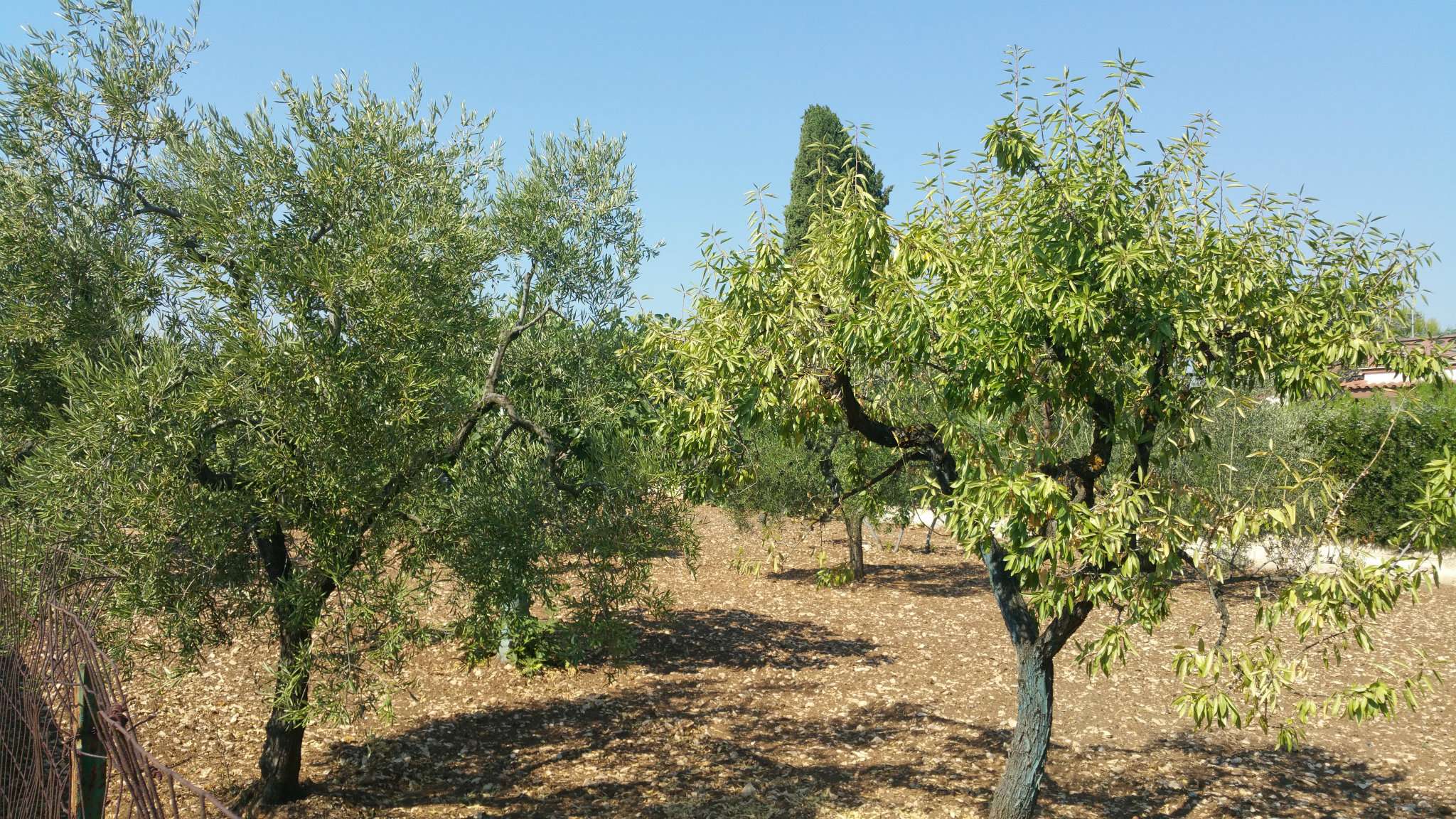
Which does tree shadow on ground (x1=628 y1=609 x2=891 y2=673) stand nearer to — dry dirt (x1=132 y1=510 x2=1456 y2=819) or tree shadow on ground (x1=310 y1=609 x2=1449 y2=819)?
dry dirt (x1=132 y1=510 x2=1456 y2=819)

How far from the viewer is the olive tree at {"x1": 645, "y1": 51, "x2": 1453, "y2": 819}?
5.25 meters

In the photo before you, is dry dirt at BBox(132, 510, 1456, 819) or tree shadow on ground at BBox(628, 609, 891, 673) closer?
dry dirt at BBox(132, 510, 1456, 819)

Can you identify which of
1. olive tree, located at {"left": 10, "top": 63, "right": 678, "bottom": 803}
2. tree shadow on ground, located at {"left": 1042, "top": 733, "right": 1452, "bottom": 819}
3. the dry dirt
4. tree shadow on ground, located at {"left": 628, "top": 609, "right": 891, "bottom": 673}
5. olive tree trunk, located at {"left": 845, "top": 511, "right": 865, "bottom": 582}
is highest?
olive tree, located at {"left": 10, "top": 63, "right": 678, "bottom": 803}

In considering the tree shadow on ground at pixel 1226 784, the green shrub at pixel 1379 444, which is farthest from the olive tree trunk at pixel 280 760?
the green shrub at pixel 1379 444

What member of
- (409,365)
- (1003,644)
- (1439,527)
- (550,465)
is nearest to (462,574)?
(550,465)

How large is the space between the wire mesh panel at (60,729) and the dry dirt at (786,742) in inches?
136

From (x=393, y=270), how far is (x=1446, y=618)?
1876 centimetres

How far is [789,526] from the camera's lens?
2583 centimetres

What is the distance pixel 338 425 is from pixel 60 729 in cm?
284

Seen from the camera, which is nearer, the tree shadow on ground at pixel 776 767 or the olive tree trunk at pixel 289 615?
the olive tree trunk at pixel 289 615

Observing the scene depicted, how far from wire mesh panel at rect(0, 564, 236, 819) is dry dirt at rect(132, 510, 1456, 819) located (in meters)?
3.46

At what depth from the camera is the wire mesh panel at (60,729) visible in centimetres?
221

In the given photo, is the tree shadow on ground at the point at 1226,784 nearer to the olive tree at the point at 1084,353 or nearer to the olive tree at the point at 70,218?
the olive tree at the point at 1084,353

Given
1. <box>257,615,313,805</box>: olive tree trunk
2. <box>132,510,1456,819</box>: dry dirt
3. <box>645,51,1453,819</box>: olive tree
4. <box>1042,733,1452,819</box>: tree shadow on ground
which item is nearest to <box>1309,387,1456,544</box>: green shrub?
<box>132,510,1456,819</box>: dry dirt
